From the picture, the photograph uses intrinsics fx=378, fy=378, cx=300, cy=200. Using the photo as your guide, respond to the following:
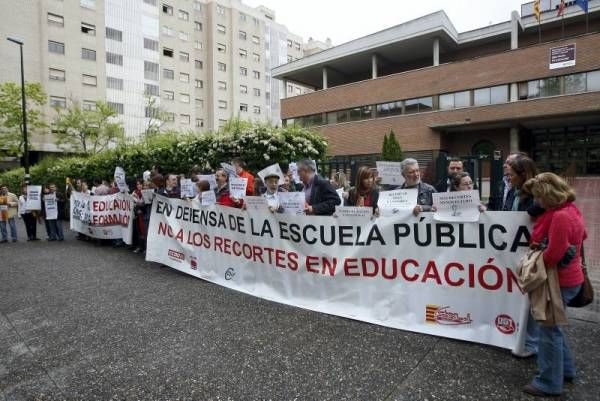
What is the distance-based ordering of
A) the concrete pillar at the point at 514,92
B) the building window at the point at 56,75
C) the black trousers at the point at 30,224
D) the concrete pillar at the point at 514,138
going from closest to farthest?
the black trousers at the point at 30,224, the concrete pillar at the point at 514,92, the concrete pillar at the point at 514,138, the building window at the point at 56,75

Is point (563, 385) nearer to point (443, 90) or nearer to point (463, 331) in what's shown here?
point (463, 331)

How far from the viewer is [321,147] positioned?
10.6 m

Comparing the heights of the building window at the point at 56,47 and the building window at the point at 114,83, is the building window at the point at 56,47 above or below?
above

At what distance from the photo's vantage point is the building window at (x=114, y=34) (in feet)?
143

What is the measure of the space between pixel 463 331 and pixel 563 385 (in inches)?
34.8

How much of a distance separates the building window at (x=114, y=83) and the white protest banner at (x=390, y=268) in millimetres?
44848

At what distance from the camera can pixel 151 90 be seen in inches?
1876

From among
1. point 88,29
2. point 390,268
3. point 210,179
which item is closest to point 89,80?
point 88,29

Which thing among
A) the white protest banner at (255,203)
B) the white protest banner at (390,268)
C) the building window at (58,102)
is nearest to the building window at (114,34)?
the building window at (58,102)

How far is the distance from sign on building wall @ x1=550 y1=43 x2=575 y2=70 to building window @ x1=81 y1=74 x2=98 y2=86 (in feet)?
140

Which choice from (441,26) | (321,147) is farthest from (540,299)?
(441,26)

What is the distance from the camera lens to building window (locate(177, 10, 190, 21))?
51.8 metres

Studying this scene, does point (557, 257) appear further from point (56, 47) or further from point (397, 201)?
point (56, 47)

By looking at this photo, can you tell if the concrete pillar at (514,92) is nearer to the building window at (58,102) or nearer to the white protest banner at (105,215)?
the white protest banner at (105,215)
